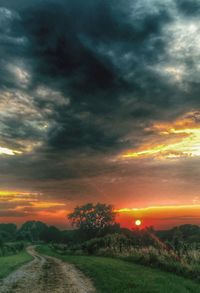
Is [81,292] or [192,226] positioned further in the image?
[192,226]

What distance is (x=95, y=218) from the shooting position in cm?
14062

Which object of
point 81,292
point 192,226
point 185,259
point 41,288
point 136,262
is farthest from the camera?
point 192,226

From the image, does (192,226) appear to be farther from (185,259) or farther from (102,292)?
(102,292)

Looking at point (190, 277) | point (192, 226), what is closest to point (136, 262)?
point (190, 277)

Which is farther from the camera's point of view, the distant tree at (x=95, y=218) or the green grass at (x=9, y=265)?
the distant tree at (x=95, y=218)

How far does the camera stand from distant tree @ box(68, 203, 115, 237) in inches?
5497

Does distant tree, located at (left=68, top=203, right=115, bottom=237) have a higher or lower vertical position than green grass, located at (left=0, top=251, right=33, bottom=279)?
higher

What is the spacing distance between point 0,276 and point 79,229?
12057 cm

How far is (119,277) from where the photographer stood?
2355 cm

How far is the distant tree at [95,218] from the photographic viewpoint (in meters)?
140

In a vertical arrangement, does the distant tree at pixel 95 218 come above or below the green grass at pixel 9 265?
above

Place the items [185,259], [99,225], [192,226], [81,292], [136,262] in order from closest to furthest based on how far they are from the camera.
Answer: [81,292] < [185,259] < [136,262] < [192,226] < [99,225]

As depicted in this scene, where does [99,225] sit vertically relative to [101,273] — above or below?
above

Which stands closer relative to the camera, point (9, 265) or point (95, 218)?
point (9, 265)
